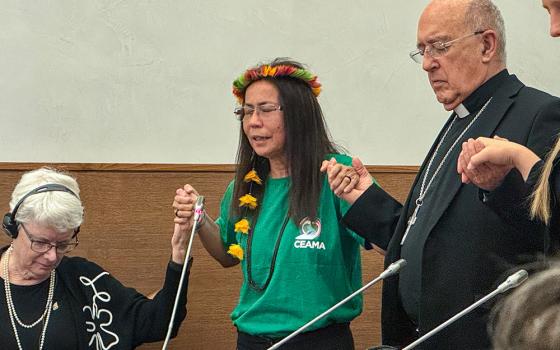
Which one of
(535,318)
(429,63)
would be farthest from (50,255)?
(535,318)

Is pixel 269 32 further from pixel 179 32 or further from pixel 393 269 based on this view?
pixel 393 269

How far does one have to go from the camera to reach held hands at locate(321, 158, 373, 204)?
2201 mm

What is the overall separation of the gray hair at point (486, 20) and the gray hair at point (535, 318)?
1602 millimetres

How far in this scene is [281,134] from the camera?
99.7 inches

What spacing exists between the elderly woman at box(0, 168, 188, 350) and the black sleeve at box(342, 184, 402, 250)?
0.55 meters

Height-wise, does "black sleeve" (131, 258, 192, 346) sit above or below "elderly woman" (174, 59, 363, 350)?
below

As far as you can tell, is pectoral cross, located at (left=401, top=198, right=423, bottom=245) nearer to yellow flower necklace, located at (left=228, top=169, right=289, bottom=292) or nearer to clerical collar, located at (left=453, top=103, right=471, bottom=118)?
clerical collar, located at (left=453, top=103, right=471, bottom=118)

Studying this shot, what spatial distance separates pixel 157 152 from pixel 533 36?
1.69 metres

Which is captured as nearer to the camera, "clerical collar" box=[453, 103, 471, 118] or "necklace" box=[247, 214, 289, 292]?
"clerical collar" box=[453, 103, 471, 118]

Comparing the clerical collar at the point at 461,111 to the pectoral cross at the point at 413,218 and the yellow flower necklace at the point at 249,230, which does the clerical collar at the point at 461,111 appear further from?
the yellow flower necklace at the point at 249,230

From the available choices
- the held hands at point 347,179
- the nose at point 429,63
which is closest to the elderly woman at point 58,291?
the held hands at point 347,179

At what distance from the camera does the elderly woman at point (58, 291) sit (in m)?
2.57

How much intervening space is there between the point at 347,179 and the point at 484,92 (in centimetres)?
41

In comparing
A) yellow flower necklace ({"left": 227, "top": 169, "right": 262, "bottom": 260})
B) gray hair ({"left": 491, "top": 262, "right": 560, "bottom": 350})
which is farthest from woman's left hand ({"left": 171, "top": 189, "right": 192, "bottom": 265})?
gray hair ({"left": 491, "top": 262, "right": 560, "bottom": 350})
